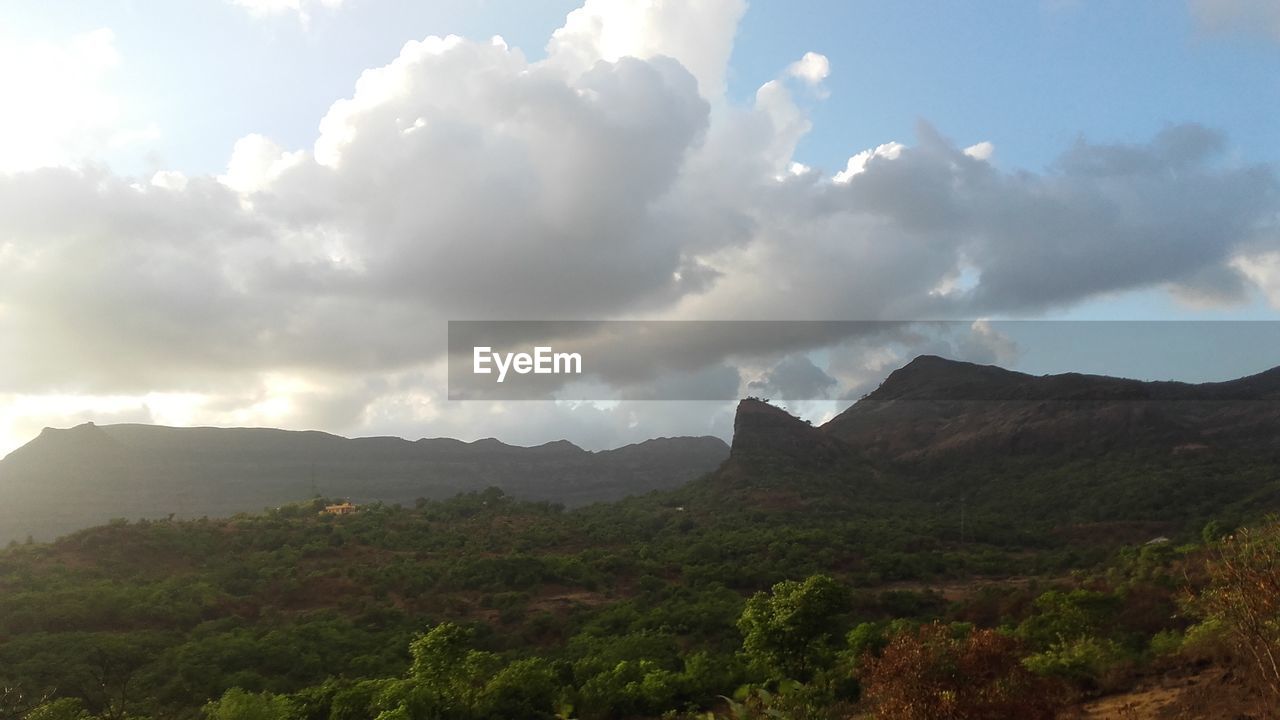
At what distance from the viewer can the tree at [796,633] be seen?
19000mm

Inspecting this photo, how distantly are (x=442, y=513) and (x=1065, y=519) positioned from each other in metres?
56.0

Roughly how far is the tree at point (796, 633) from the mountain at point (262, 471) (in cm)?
9954

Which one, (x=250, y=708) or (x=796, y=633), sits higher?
(x=796, y=633)

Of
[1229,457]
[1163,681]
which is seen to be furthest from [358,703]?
[1229,457]

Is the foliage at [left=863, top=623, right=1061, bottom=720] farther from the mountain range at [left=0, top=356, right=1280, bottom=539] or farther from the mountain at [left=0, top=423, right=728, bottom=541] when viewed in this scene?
the mountain at [left=0, top=423, right=728, bottom=541]

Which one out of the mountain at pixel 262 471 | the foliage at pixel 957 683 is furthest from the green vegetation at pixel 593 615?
the mountain at pixel 262 471

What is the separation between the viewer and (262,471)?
5330 inches

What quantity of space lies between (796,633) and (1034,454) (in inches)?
3522

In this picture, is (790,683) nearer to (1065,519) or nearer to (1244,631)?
(1244,631)

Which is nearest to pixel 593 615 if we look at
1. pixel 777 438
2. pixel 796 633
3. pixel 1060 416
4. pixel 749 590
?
pixel 749 590

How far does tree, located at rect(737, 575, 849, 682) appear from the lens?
19.0m

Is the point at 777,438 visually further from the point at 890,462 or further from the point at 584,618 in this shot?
the point at 584,618

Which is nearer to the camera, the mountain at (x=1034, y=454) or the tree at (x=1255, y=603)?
the tree at (x=1255, y=603)

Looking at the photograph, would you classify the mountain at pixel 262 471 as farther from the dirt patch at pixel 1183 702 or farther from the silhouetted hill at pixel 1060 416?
the dirt patch at pixel 1183 702
